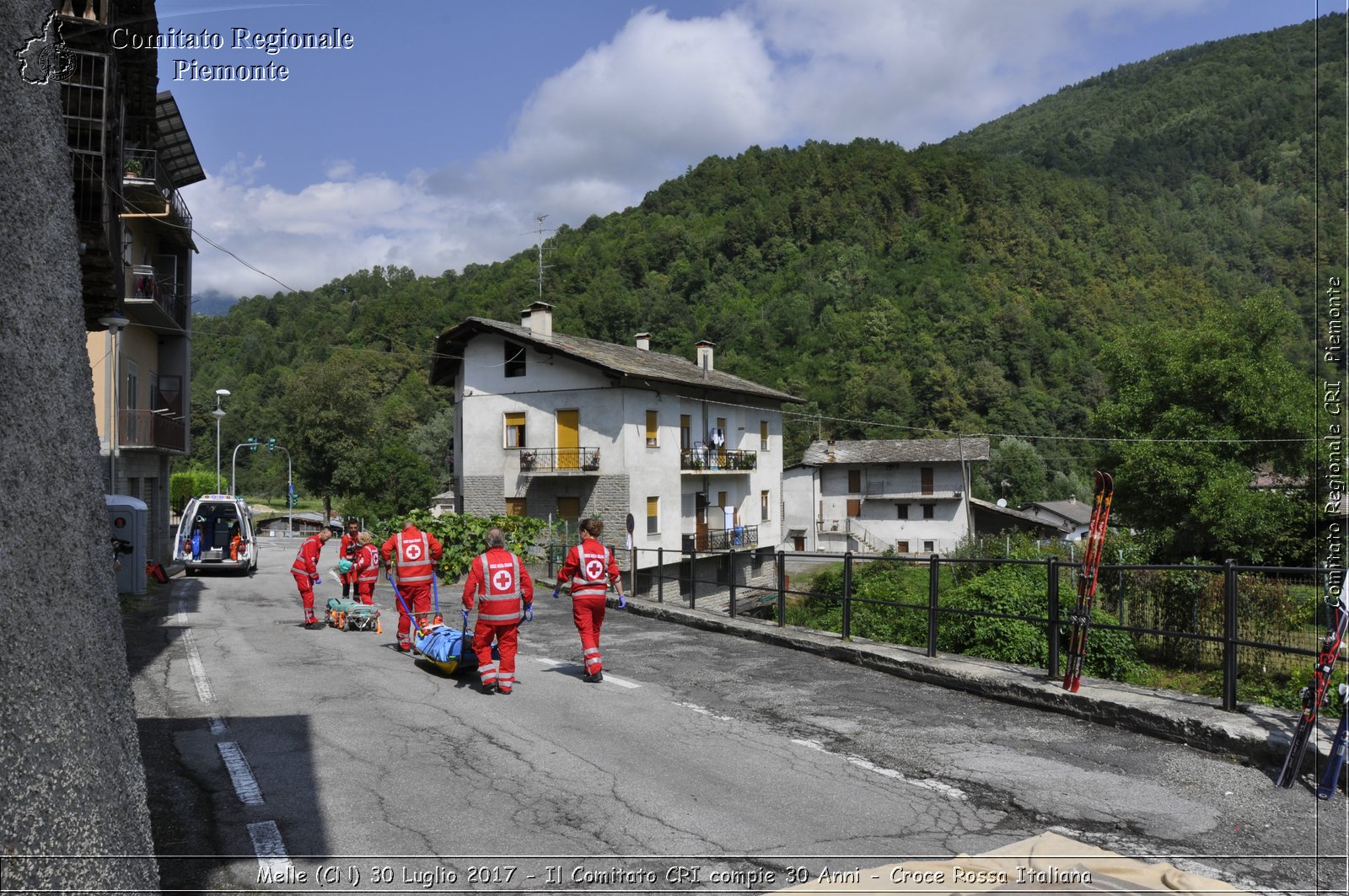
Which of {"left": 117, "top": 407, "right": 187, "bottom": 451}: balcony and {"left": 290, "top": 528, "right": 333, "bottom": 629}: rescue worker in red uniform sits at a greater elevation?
{"left": 117, "top": 407, "right": 187, "bottom": 451}: balcony

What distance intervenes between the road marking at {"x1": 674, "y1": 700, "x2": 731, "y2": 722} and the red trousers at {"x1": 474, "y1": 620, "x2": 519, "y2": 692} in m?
1.52

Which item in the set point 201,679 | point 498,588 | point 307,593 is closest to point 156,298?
point 307,593

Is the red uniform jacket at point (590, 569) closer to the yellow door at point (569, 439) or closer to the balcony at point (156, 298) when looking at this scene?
the balcony at point (156, 298)

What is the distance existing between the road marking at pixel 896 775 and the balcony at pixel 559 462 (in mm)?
28817

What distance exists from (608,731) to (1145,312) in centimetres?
8189

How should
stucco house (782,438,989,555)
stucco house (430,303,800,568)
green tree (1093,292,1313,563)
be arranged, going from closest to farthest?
green tree (1093,292,1313,563), stucco house (430,303,800,568), stucco house (782,438,989,555)

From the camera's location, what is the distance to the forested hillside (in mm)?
65375

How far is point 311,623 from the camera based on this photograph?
45.9 ft

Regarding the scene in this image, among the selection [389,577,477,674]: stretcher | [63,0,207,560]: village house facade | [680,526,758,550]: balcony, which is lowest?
[680,526,758,550]: balcony

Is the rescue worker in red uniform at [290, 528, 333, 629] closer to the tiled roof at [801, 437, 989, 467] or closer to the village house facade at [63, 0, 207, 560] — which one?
the village house facade at [63, 0, 207, 560]

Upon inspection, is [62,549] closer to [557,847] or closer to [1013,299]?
[557,847]

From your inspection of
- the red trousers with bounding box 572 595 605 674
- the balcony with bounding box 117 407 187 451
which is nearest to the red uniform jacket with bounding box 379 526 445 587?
the red trousers with bounding box 572 595 605 674

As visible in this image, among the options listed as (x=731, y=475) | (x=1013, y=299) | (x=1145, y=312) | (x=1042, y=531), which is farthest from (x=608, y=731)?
(x=1013, y=299)

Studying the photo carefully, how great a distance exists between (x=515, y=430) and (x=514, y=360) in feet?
8.89
